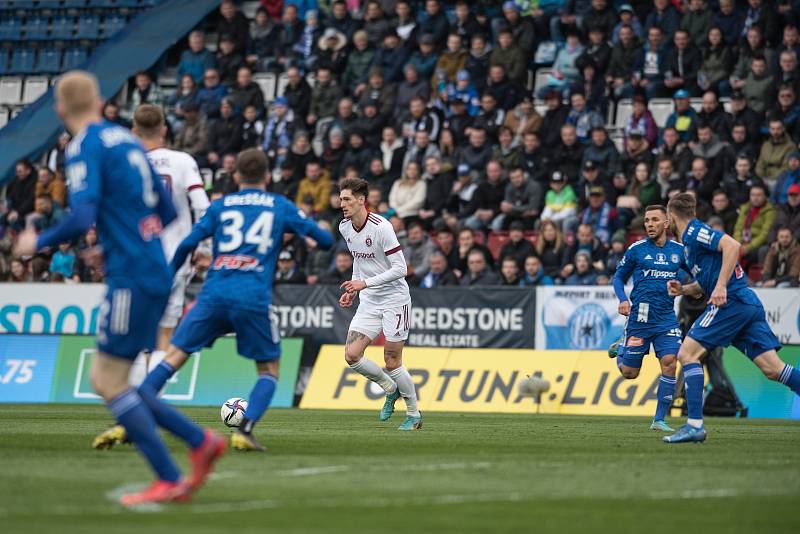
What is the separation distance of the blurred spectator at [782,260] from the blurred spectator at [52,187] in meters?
14.4

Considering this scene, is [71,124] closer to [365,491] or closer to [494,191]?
[365,491]

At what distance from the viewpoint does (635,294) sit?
16484 mm

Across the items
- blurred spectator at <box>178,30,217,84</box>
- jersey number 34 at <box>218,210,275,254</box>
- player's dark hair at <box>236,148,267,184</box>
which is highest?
blurred spectator at <box>178,30,217,84</box>

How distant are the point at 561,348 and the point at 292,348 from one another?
15.4ft

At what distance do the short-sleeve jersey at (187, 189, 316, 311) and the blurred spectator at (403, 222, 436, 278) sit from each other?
1359 cm

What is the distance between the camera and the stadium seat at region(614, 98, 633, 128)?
2627 cm

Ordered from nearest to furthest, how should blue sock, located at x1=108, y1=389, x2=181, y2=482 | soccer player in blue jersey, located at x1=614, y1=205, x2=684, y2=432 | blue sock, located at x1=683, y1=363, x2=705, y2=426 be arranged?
1. blue sock, located at x1=108, y1=389, x2=181, y2=482
2. blue sock, located at x1=683, y1=363, x2=705, y2=426
3. soccer player in blue jersey, located at x1=614, y1=205, x2=684, y2=432

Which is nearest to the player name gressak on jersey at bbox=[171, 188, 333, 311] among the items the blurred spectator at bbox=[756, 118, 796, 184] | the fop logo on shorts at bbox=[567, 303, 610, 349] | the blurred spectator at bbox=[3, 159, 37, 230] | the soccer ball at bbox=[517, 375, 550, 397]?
the soccer ball at bbox=[517, 375, 550, 397]

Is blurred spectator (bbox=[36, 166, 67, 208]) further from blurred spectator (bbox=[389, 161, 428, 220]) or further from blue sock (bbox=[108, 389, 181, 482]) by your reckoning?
blue sock (bbox=[108, 389, 181, 482])

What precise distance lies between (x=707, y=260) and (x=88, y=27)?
2427 centimetres

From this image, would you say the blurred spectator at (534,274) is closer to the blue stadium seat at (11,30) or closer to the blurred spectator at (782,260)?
the blurred spectator at (782,260)

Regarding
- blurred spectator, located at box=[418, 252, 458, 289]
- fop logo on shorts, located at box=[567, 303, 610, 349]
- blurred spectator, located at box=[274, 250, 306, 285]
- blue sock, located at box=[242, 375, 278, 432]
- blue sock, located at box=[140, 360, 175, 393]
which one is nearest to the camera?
blue sock, located at box=[242, 375, 278, 432]

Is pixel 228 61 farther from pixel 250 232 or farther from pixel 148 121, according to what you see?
pixel 250 232

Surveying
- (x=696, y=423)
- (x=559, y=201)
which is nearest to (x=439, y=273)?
(x=559, y=201)
